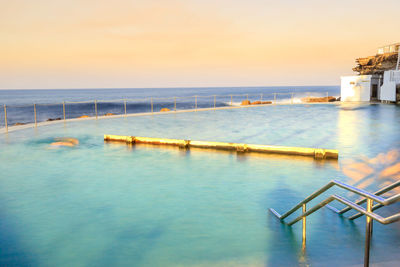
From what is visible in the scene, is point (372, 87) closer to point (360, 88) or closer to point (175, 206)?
point (360, 88)

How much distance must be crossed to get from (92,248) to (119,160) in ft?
15.5

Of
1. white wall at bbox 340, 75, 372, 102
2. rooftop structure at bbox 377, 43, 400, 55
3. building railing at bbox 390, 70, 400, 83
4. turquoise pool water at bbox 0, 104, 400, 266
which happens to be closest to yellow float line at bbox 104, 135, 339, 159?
turquoise pool water at bbox 0, 104, 400, 266

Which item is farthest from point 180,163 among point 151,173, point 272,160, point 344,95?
point 344,95

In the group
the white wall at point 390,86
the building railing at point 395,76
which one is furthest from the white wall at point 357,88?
the building railing at point 395,76

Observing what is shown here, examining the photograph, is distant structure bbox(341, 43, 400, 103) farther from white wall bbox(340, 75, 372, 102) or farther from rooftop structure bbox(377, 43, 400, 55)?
rooftop structure bbox(377, 43, 400, 55)

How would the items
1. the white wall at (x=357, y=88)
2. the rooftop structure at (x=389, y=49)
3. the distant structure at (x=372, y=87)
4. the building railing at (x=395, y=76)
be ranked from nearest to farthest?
the distant structure at (x=372, y=87)
the building railing at (x=395, y=76)
the white wall at (x=357, y=88)
the rooftop structure at (x=389, y=49)

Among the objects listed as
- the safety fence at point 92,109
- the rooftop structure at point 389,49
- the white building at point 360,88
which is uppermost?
the rooftop structure at point 389,49

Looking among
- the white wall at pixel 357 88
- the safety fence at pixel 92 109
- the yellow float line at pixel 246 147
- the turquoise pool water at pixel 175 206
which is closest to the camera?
the turquoise pool water at pixel 175 206

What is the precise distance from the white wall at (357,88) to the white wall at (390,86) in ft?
5.28

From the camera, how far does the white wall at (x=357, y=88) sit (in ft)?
96.0

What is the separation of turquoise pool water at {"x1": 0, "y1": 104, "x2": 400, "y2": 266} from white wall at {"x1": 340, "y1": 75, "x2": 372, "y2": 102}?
2150 centimetres

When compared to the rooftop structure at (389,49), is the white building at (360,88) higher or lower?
lower

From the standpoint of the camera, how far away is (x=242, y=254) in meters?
3.58

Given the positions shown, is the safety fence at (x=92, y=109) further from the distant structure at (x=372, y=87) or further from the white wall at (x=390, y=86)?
the white wall at (x=390, y=86)
